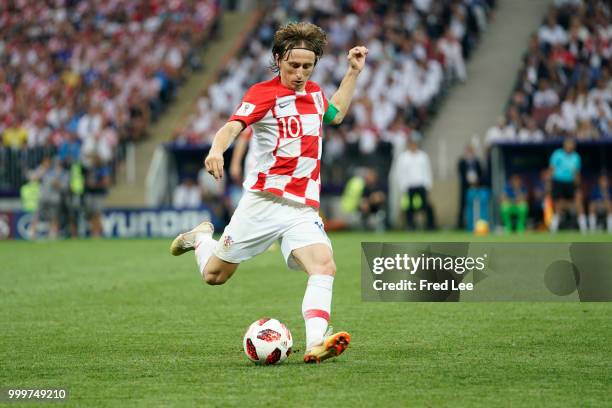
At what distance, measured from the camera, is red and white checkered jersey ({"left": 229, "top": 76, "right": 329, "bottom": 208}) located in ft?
24.3

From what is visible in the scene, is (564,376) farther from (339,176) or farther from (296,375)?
(339,176)

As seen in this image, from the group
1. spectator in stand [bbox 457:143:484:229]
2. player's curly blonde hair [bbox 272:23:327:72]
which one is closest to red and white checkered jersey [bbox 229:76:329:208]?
player's curly blonde hair [bbox 272:23:327:72]

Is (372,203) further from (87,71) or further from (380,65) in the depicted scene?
(87,71)

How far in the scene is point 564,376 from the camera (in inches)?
259

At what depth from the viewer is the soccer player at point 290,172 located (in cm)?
728

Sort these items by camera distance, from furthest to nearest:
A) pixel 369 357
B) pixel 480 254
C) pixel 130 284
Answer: pixel 130 284, pixel 480 254, pixel 369 357

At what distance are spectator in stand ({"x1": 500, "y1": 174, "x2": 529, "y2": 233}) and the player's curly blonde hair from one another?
59.6ft

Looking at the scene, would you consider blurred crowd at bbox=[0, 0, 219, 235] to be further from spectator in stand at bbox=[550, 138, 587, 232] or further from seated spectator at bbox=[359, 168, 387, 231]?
spectator in stand at bbox=[550, 138, 587, 232]

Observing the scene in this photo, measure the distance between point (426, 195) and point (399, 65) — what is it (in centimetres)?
443

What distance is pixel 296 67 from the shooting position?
7383mm

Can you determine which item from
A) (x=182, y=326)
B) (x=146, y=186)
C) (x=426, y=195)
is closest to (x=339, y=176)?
(x=426, y=195)

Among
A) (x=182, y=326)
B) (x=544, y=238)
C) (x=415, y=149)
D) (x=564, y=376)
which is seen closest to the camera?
(x=564, y=376)

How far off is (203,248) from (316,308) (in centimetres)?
131

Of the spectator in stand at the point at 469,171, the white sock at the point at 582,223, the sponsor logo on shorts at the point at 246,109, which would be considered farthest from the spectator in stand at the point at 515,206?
the sponsor logo on shorts at the point at 246,109
